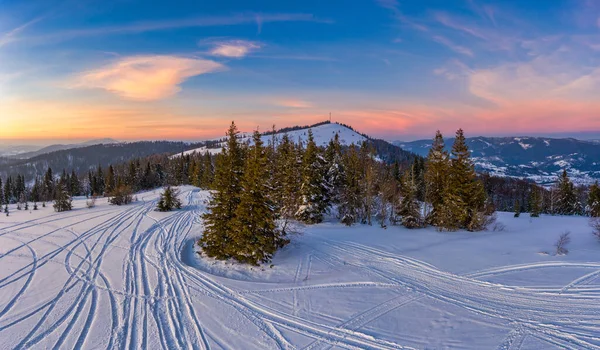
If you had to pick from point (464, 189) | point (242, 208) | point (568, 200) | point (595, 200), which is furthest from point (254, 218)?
point (568, 200)

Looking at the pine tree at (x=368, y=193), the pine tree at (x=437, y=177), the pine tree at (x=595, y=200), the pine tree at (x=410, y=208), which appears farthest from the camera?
the pine tree at (x=595, y=200)

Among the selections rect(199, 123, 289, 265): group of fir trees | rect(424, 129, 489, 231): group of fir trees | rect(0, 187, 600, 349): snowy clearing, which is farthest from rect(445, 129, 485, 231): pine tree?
rect(199, 123, 289, 265): group of fir trees

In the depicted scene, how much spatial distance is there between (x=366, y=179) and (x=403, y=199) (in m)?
4.29

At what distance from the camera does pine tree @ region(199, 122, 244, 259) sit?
16.3 m

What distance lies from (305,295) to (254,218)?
530cm

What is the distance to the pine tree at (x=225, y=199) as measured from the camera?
16344 millimetres

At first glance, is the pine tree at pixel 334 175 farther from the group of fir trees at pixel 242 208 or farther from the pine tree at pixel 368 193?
the group of fir trees at pixel 242 208

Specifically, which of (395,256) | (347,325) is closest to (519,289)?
(395,256)

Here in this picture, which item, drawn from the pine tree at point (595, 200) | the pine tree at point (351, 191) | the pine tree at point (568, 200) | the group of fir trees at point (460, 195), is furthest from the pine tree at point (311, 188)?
the pine tree at point (568, 200)

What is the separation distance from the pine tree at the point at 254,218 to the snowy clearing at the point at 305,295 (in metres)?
0.86

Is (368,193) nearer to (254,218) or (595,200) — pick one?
(254,218)

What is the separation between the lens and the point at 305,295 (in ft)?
39.3

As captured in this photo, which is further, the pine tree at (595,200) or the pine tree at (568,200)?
the pine tree at (568,200)

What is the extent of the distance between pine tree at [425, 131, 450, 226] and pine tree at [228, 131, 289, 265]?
19.1 m
